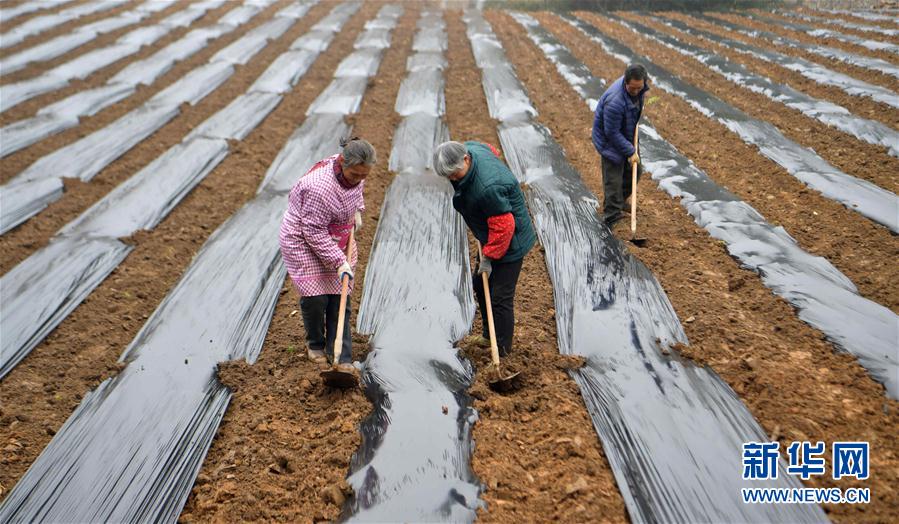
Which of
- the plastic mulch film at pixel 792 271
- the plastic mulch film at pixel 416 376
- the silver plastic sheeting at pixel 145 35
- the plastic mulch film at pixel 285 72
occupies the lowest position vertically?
the plastic mulch film at pixel 416 376

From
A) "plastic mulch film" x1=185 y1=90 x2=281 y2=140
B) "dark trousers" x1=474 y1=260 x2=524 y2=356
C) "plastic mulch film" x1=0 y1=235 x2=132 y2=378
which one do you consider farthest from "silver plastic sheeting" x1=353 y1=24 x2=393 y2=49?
"dark trousers" x1=474 y1=260 x2=524 y2=356

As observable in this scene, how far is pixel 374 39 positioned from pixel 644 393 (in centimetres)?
1173

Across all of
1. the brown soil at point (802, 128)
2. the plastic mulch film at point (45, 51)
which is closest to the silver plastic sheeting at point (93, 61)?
the plastic mulch film at point (45, 51)

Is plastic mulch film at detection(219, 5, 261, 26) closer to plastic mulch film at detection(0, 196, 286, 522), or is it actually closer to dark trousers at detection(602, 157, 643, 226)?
plastic mulch film at detection(0, 196, 286, 522)

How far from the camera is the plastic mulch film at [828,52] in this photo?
844 centimetres

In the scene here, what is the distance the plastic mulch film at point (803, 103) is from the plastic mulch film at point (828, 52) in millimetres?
1631

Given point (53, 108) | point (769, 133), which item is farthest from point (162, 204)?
point (769, 133)

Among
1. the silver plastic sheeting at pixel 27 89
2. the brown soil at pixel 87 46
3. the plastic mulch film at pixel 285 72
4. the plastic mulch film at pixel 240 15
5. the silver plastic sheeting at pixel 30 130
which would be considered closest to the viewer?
the silver plastic sheeting at pixel 30 130

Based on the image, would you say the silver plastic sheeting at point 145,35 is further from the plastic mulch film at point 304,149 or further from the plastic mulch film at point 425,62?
the plastic mulch film at point 304,149

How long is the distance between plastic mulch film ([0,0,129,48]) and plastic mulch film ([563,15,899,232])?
1309 cm

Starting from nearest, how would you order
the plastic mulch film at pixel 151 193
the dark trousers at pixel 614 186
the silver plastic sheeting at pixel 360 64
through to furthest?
the dark trousers at pixel 614 186
the plastic mulch film at pixel 151 193
the silver plastic sheeting at pixel 360 64

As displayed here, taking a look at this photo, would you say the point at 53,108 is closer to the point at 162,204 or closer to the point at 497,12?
the point at 162,204

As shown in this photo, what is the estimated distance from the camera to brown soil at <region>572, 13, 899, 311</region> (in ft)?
13.1

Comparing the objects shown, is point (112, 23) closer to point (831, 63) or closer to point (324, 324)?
point (324, 324)
